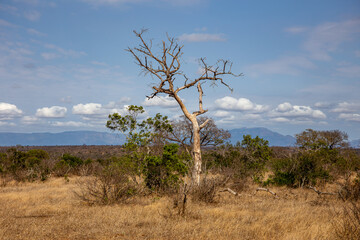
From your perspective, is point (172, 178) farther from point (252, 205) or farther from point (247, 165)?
point (247, 165)

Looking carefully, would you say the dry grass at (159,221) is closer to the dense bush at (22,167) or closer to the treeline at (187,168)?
the treeline at (187,168)

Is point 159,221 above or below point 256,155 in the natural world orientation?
below

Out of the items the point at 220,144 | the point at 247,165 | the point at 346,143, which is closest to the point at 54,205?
the point at 247,165

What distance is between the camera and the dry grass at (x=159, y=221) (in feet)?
23.8

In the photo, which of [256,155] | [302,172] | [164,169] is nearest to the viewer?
[164,169]

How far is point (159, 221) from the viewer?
339 inches

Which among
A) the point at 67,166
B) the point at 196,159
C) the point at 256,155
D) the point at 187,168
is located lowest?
the point at 67,166

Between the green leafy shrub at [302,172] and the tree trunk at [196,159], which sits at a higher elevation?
the tree trunk at [196,159]

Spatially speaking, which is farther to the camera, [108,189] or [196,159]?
[196,159]

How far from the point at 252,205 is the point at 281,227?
3.49 metres

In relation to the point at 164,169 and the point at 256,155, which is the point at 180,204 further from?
the point at 256,155

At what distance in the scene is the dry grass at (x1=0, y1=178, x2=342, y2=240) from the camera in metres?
7.26

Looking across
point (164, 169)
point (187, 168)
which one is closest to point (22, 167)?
point (164, 169)

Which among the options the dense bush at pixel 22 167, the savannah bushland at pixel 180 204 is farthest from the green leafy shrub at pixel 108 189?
the dense bush at pixel 22 167
